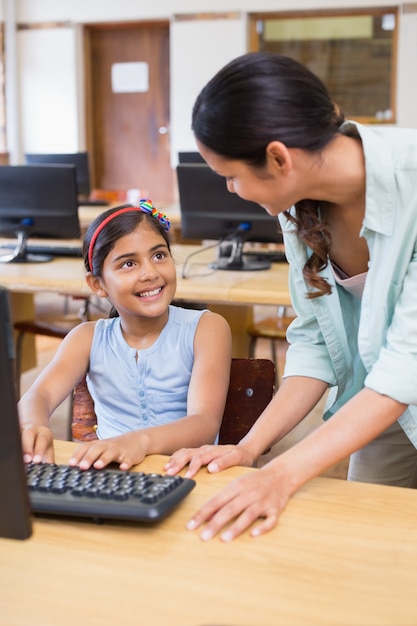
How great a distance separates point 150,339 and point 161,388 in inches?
4.5

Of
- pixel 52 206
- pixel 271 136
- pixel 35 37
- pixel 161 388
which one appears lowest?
pixel 161 388

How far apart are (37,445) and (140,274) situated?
0.53 metres

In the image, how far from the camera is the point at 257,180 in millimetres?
1126

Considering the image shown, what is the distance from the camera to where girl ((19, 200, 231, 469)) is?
1692 millimetres

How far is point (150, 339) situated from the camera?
1.77 metres

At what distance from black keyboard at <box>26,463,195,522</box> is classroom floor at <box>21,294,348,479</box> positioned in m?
1.86

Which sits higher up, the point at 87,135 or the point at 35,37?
the point at 35,37

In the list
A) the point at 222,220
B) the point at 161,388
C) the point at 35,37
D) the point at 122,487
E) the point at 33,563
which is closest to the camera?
the point at 33,563

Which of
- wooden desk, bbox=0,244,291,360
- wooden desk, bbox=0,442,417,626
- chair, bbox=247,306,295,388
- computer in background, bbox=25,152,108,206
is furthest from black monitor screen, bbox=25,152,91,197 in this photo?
wooden desk, bbox=0,442,417,626

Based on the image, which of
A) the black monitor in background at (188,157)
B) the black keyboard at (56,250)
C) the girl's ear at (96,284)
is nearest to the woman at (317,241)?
the girl's ear at (96,284)

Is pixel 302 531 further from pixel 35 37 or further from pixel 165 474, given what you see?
pixel 35 37

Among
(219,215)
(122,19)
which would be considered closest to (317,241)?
(219,215)

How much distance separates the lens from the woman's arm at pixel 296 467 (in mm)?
1052

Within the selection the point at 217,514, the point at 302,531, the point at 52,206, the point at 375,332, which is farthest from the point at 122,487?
the point at 52,206
